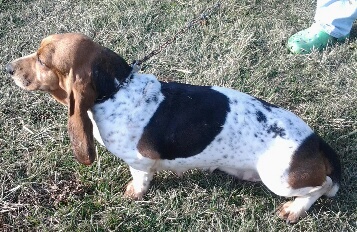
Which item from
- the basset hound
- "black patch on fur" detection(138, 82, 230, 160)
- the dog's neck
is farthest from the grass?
the dog's neck

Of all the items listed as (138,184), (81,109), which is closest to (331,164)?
(138,184)

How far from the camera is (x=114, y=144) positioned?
3.63 metres

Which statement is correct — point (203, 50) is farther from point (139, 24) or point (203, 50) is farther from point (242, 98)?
point (242, 98)

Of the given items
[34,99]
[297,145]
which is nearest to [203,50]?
[34,99]

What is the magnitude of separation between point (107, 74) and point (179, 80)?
1887mm

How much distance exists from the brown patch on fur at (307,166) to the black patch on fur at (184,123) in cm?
61

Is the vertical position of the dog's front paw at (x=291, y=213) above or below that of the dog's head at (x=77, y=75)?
below

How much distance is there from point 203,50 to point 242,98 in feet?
6.37

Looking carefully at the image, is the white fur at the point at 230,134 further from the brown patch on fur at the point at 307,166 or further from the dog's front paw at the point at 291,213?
the dog's front paw at the point at 291,213

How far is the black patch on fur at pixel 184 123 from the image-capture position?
142 inches

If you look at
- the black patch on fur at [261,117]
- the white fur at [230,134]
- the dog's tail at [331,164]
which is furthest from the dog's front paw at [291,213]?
the black patch on fur at [261,117]

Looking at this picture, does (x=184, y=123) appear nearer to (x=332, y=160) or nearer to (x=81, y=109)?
(x=81, y=109)

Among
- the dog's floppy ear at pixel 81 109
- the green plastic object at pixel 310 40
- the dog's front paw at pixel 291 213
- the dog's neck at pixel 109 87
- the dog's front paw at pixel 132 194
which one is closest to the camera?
the dog's floppy ear at pixel 81 109

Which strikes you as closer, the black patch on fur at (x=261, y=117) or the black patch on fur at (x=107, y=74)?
the black patch on fur at (x=107, y=74)
